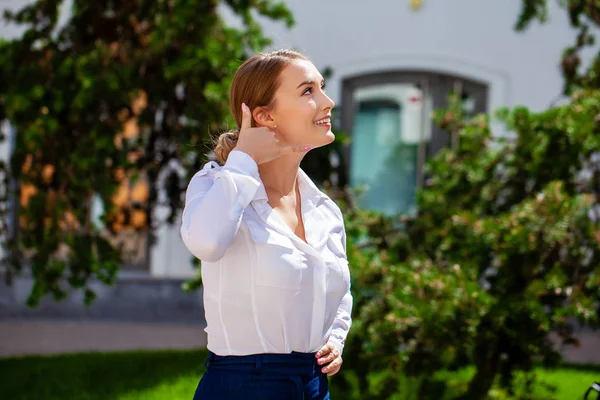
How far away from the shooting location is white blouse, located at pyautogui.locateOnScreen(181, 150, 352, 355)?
2.05m

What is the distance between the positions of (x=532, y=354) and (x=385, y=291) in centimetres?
82

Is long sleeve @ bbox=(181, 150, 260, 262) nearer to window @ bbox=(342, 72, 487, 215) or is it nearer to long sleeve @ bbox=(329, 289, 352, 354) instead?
long sleeve @ bbox=(329, 289, 352, 354)

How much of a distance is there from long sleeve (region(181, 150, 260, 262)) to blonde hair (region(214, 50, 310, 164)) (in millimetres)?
214

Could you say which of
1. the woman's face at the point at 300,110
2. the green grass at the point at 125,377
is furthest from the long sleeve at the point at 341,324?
the green grass at the point at 125,377

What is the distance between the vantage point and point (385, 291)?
16.0ft

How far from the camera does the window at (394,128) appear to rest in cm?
970

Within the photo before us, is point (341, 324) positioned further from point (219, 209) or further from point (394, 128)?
point (394, 128)

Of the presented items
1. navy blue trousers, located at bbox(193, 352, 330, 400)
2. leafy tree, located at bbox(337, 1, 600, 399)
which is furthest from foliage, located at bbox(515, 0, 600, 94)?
navy blue trousers, located at bbox(193, 352, 330, 400)

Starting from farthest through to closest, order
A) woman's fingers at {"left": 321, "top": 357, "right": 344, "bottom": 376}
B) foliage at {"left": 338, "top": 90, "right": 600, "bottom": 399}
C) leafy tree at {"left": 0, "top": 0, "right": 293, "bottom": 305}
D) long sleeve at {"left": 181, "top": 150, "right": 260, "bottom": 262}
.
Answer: leafy tree at {"left": 0, "top": 0, "right": 293, "bottom": 305}
foliage at {"left": 338, "top": 90, "right": 600, "bottom": 399}
woman's fingers at {"left": 321, "top": 357, "right": 344, "bottom": 376}
long sleeve at {"left": 181, "top": 150, "right": 260, "bottom": 262}

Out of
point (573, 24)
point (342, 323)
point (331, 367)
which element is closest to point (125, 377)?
point (573, 24)

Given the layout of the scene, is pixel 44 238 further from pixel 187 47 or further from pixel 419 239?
pixel 419 239

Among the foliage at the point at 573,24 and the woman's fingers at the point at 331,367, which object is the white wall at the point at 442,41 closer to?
the foliage at the point at 573,24

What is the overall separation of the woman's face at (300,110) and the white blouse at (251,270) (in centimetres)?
16

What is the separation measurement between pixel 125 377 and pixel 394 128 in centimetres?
466
